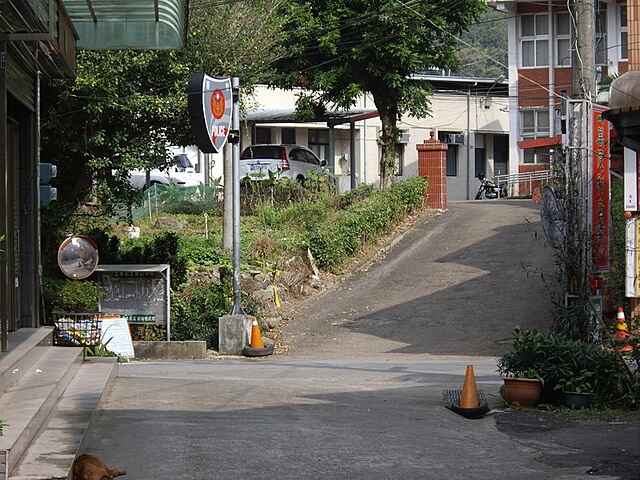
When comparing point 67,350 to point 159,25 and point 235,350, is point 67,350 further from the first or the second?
point 235,350

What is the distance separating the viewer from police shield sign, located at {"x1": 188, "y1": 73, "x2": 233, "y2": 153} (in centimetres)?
1569

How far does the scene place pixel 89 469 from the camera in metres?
6.86

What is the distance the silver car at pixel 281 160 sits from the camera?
3125 cm

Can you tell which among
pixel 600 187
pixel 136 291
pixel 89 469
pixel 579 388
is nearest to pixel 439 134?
pixel 600 187

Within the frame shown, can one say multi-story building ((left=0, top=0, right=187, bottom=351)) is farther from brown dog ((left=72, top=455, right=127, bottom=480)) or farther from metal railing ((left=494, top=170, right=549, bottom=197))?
metal railing ((left=494, top=170, right=549, bottom=197))

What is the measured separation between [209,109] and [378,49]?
12040 mm

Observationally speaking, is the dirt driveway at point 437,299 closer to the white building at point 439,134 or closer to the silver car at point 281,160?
the silver car at point 281,160

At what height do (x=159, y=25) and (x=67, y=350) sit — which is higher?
(x=159, y=25)

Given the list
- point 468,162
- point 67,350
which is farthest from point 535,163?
point 67,350

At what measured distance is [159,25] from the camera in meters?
12.4

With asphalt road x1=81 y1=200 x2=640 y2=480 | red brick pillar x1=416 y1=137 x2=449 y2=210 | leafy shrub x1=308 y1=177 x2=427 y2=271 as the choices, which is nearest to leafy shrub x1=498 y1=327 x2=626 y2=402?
asphalt road x1=81 y1=200 x2=640 y2=480

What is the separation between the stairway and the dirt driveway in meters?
6.42

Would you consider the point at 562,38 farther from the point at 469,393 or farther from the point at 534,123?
the point at 469,393

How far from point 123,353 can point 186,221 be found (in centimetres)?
1040
